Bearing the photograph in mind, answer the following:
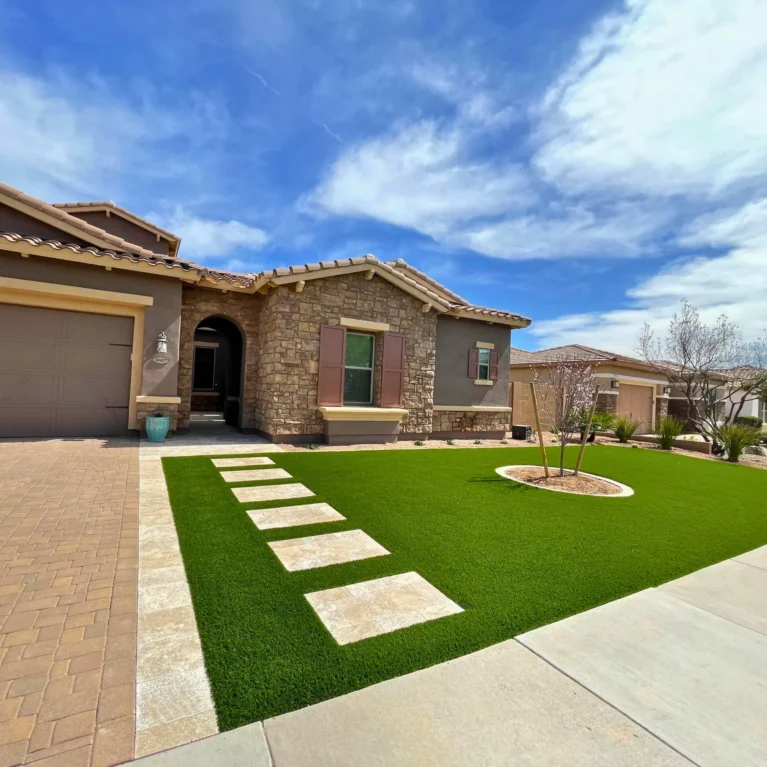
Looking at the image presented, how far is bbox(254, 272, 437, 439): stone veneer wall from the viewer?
9.45 m

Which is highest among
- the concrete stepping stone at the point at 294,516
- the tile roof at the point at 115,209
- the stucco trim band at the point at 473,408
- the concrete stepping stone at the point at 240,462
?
the tile roof at the point at 115,209

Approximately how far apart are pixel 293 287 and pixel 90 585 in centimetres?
753

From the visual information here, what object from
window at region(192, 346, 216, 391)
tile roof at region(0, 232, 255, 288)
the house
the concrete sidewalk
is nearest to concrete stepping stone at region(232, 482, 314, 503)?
the concrete sidewalk

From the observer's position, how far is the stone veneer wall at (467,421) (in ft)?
40.8

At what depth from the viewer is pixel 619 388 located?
18.5 metres

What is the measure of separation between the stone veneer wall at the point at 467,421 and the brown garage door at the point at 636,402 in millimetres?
8313

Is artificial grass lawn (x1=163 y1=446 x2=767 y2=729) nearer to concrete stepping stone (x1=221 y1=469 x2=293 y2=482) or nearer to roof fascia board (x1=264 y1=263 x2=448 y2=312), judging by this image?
concrete stepping stone (x1=221 y1=469 x2=293 y2=482)

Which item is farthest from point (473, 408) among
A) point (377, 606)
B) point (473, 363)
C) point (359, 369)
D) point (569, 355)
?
point (377, 606)

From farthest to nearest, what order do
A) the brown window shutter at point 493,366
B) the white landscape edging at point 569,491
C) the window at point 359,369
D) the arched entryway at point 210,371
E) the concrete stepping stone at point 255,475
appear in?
the arched entryway at point 210,371 → the brown window shutter at point 493,366 → the window at point 359,369 → the white landscape edging at point 569,491 → the concrete stepping stone at point 255,475

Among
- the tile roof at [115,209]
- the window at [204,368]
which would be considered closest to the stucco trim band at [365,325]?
the tile roof at [115,209]

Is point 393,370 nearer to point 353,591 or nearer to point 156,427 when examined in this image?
point 156,427

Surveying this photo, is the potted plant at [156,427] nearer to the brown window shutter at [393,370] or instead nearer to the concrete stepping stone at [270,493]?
the concrete stepping stone at [270,493]

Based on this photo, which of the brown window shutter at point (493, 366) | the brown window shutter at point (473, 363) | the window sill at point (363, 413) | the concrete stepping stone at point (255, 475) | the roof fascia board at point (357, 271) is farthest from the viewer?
the brown window shutter at point (493, 366)

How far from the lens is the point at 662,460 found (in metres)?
11.1
